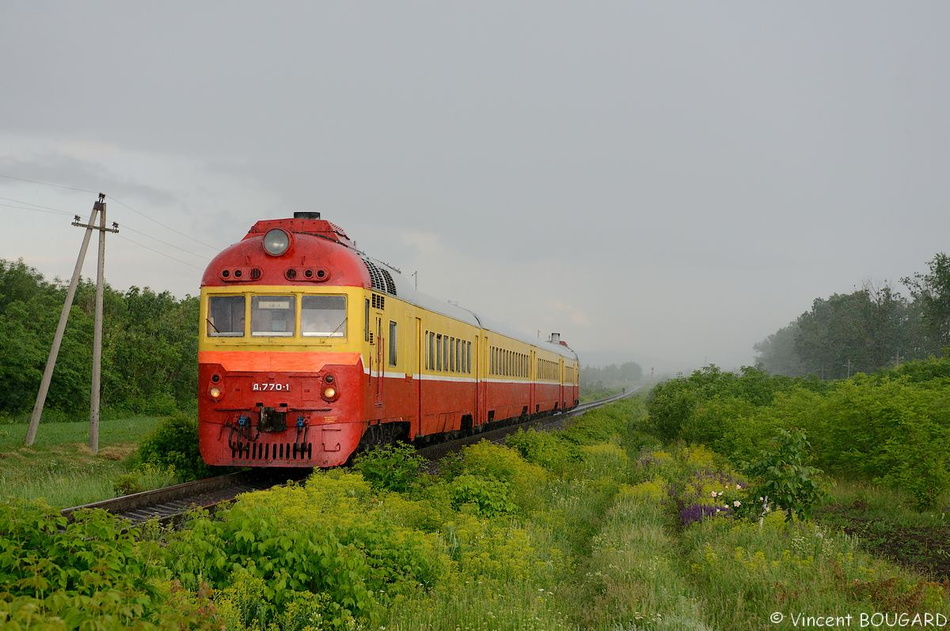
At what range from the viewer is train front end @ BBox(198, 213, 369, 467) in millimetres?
12938

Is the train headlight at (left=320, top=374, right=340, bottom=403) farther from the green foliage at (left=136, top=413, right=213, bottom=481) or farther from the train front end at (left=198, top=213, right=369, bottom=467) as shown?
the green foliage at (left=136, top=413, right=213, bottom=481)

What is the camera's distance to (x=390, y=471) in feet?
41.7

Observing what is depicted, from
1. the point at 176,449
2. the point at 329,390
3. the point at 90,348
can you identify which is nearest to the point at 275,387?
the point at 329,390

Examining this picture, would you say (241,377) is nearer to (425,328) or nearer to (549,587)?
(425,328)

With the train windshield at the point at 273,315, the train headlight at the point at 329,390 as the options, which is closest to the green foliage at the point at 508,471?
the train headlight at the point at 329,390

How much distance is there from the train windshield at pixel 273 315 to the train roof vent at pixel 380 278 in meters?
1.61

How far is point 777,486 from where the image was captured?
11.1 meters

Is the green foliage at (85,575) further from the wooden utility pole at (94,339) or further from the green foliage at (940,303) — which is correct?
the green foliage at (940,303)

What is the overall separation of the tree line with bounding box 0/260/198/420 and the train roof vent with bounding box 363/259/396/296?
90.0ft

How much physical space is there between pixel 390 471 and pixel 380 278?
3839 millimetres

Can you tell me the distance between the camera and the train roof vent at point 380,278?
14.5 metres

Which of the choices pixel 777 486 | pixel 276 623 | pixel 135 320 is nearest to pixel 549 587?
pixel 276 623

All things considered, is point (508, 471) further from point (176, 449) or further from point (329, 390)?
point (176, 449)

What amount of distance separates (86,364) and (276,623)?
37766 millimetres
